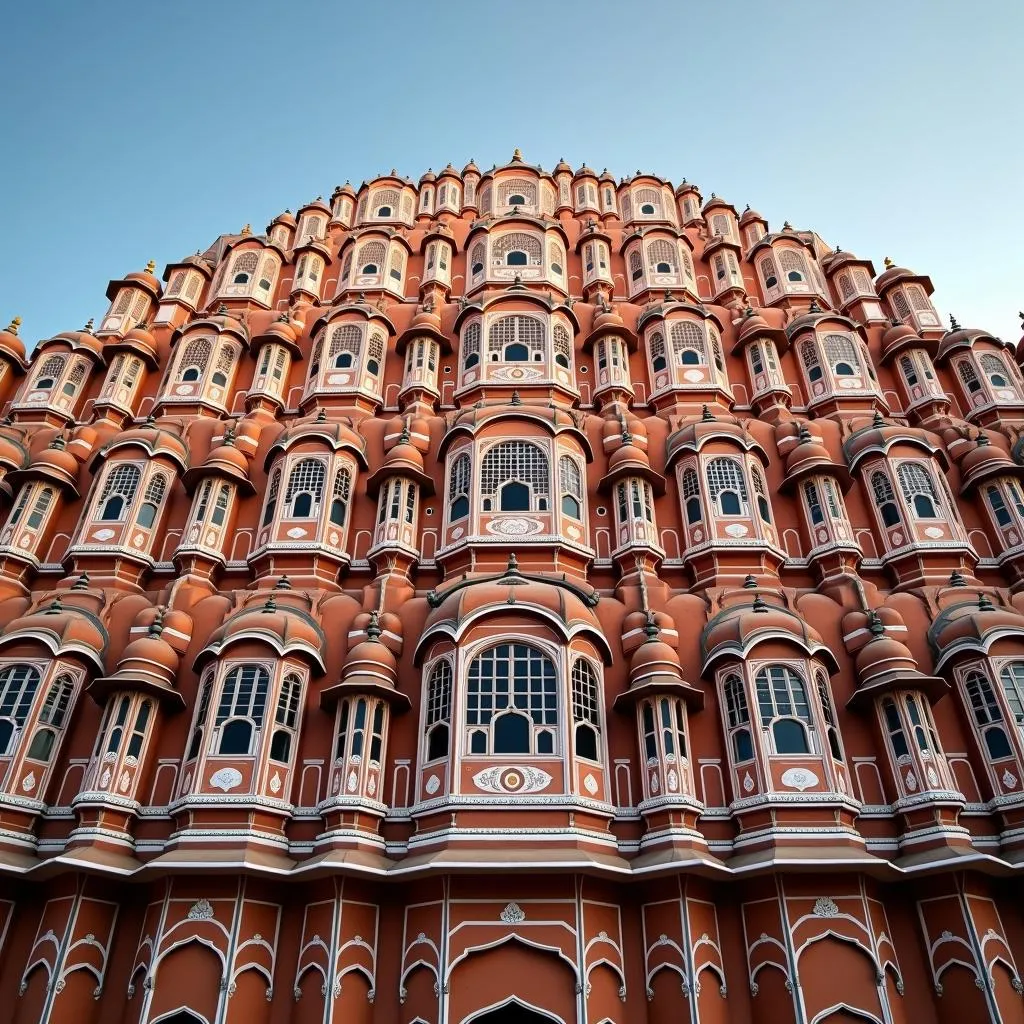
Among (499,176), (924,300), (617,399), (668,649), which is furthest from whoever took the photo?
(499,176)

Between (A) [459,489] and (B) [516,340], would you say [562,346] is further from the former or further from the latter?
(A) [459,489]

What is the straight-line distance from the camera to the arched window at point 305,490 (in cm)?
2480

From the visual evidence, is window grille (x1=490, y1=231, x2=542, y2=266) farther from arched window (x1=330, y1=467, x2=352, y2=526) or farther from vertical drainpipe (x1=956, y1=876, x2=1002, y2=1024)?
vertical drainpipe (x1=956, y1=876, x2=1002, y2=1024)

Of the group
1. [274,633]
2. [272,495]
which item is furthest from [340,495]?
[274,633]

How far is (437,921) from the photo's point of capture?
16.9m

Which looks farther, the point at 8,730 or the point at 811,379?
the point at 811,379

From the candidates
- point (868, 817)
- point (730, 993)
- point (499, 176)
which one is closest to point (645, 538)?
point (868, 817)

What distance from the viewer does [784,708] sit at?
758 inches

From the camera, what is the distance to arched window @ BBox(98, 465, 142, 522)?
24828mm

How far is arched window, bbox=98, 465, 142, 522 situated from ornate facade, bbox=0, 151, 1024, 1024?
112mm

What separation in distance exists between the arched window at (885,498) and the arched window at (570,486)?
846cm

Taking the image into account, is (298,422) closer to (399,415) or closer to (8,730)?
(399,415)

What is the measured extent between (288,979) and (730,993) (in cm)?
848

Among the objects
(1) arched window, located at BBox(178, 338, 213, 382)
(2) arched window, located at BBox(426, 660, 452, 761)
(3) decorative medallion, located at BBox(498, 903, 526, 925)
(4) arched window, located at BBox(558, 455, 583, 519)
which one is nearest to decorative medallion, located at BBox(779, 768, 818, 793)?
(3) decorative medallion, located at BBox(498, 903, 526, 925)
